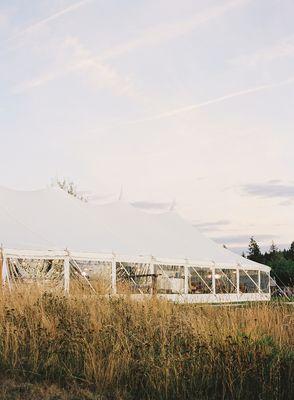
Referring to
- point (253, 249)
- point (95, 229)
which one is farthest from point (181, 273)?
point (253, 249)

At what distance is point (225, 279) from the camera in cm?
2545

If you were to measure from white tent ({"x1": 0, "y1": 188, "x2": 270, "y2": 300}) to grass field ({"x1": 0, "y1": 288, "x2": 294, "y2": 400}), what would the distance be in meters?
9.22

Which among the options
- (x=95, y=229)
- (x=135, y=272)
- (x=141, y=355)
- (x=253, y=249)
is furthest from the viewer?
(x=253, y=249)

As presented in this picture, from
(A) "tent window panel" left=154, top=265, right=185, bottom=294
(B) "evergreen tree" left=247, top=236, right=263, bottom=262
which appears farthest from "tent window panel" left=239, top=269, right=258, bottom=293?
(B) "evergreen tree" left=247, top=236, right=263, bottom=262

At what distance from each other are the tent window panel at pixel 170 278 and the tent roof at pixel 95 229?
54cm

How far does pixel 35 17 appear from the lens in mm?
12523

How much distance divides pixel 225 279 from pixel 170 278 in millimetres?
4113

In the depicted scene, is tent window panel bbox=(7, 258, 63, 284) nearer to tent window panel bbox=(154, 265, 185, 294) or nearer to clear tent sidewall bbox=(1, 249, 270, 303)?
→ clear tent sidewall bbox=(1, 249, 270, 303)

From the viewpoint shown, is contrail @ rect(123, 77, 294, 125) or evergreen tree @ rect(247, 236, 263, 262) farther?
evergreen tree @ rect(247, 236, 263, 262)

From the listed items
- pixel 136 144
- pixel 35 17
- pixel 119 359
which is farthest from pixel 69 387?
pixel 136 144

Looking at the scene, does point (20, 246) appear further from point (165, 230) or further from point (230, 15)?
point (165, 230)

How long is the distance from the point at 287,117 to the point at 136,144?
5367 mm

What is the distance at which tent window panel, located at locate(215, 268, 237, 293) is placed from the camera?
24656 mm

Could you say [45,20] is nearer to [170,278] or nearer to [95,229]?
[95,229]
